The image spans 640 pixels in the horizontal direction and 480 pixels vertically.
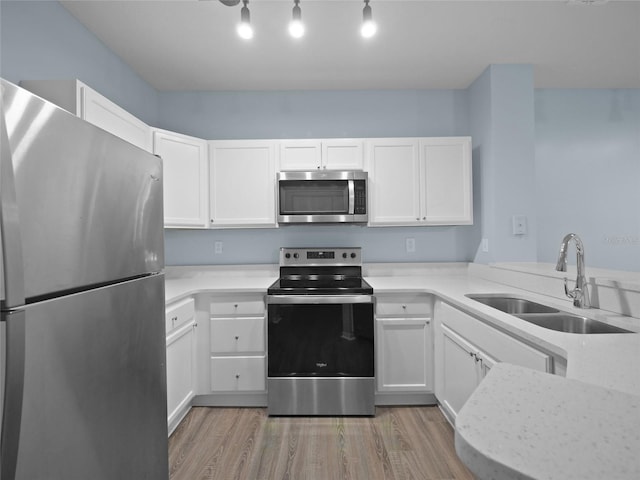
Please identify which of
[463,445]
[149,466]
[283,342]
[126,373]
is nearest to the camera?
[463,445]

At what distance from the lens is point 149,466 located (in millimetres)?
1166

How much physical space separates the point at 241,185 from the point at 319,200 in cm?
64

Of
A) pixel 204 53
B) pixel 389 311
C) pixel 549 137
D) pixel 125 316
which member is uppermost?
pixel 204 53

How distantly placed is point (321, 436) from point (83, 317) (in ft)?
5.72

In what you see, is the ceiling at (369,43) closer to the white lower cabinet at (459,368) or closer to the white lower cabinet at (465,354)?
the white lower cabinet at (465,354)

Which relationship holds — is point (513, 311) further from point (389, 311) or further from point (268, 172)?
point (268, 172)

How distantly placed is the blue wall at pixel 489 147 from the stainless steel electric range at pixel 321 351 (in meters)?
0.80

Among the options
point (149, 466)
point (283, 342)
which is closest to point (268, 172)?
point (283, 342)

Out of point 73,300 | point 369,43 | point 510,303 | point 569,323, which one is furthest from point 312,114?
point 73,300

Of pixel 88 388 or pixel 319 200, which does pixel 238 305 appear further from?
pixel 88 388

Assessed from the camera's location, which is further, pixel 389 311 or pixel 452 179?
pixel 452 179

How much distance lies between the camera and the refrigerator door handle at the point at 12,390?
2.11ft

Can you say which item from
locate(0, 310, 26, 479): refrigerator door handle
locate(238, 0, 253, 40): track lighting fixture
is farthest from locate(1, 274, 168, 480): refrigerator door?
locate(238, 0, 253, 40): track lighting fixture

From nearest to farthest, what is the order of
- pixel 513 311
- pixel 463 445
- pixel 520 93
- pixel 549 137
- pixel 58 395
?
pixel 463 445
pixel 58 395
pixel 513 311
pixel 520 93
pixel 549 137
